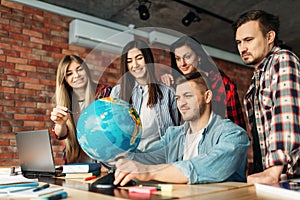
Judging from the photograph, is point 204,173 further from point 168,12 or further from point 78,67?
point 168,12

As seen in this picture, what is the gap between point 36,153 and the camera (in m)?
1.40

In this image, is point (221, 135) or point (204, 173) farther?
point (221, 135)

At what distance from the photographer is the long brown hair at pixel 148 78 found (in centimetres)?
124

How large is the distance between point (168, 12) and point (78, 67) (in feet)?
7.69

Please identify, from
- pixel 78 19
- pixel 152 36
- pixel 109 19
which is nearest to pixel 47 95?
pixel 78 19

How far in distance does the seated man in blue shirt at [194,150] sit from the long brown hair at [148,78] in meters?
0.11

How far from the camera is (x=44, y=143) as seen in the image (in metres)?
1.34

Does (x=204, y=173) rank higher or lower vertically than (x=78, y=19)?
lower

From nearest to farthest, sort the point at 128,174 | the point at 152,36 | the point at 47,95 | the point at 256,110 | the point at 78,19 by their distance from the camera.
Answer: the point at 128,174, the point at 256,110, the point at 47,95, the point at 78,19, the point at 152,36

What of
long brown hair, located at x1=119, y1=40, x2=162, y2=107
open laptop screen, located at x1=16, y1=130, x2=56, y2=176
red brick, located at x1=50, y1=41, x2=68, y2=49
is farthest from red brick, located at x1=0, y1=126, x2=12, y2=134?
long brown hair, located at x1=119, y1=40, x2=162, y2=107

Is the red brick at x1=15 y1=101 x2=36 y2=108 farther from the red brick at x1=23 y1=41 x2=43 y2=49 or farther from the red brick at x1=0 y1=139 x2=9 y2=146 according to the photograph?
the red brick at x1=23 y1=41 x2=43 y2=49

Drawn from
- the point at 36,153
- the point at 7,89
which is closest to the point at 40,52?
the point at 7,89

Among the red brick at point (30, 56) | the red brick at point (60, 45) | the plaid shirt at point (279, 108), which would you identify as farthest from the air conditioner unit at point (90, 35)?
the plaid shirt at point (279, 108)

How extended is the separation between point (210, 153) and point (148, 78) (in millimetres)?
405
